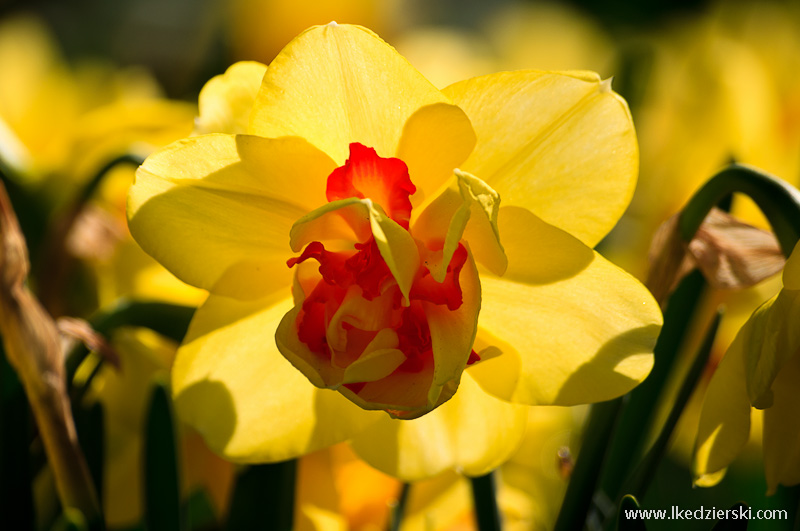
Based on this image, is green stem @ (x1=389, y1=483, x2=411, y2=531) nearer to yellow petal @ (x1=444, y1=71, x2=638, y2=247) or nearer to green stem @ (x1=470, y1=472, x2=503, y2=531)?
green stem @ (x1=470, y1=472, x2=503, y2=531)

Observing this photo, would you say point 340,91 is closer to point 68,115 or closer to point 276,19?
point 68,115

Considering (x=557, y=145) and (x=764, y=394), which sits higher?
(x=557, y=145)

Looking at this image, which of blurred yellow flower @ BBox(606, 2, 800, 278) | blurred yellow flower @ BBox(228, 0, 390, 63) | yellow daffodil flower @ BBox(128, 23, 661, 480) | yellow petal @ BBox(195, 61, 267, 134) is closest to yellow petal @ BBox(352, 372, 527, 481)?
yellow daffodil flower @ BBox(128, 23, 661, 480)

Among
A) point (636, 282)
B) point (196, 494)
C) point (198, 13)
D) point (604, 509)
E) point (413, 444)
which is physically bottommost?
point (198, 13)

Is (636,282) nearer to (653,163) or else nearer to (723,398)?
(723,398)

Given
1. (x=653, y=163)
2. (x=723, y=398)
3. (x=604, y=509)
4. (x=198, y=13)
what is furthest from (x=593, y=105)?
(x=198, y=13)

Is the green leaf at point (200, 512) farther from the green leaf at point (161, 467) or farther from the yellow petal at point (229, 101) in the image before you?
the yellow petal at point (229, 101)

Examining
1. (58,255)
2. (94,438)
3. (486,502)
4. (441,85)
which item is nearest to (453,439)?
(486,502)
